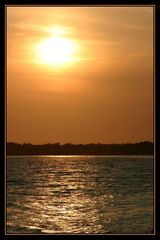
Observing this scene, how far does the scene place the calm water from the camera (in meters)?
19.8

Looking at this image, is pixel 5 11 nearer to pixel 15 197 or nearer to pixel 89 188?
pixel 15 197

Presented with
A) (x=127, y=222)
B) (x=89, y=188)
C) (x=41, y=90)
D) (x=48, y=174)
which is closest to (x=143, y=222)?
(x=127, y=222)

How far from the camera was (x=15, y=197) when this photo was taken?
1316 inches

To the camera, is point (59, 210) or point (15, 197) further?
point (15, 197)

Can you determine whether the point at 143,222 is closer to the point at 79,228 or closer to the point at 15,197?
the point at 79,228

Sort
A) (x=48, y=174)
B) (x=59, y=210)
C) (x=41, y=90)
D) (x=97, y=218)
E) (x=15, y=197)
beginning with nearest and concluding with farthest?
(x=97, y=218)
(x=59, y=210)
(x=15, y=197)
(x=48, y=174)
(x=41, y=90)

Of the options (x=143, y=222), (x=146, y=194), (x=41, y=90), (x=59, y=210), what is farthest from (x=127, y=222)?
(x=41, y=90)

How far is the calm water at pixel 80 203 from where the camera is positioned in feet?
65.1

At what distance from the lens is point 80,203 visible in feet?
103
